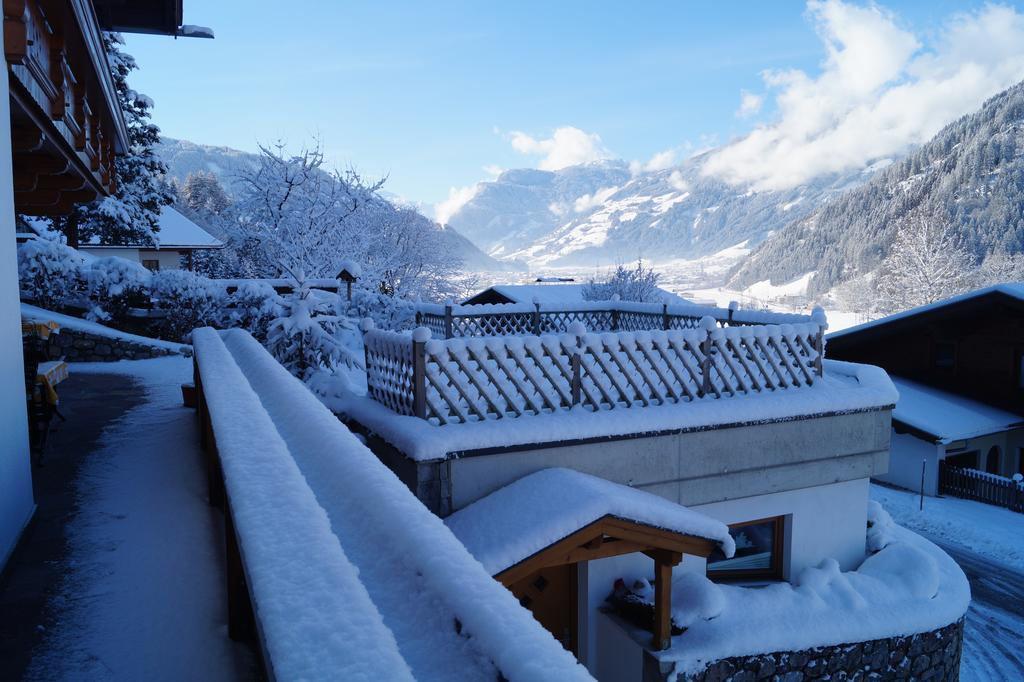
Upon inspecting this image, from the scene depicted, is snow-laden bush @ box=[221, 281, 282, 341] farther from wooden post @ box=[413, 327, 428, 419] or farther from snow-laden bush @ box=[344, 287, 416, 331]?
wooden post @ box=[413, 327, 428, 419]

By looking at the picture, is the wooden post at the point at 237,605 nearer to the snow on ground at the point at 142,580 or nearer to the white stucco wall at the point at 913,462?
the snow on ground at the point at 142,580

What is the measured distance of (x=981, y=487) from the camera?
65.8 feet

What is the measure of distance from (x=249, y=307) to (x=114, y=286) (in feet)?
10.8

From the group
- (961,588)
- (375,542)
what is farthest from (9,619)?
(961,588)

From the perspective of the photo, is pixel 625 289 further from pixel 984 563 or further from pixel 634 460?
pixel 634 460

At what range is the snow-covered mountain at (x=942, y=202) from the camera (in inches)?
3295

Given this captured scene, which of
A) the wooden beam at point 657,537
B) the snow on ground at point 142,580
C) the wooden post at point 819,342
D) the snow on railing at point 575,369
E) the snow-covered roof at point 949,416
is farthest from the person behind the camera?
the snow-covered roof at point 949,416

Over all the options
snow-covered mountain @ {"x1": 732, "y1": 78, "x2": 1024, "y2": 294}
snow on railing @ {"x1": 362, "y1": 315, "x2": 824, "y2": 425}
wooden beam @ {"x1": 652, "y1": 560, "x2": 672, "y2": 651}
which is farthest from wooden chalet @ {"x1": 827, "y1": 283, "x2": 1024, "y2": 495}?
snow-covered mountain @ {"x1": 732, "y1": 78, "x2": 1024, "y2": 294}

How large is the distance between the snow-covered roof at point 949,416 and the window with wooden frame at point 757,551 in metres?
15.2

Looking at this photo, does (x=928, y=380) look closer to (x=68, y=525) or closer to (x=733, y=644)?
(x=733, y=644)

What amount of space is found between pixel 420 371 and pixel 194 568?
309cm

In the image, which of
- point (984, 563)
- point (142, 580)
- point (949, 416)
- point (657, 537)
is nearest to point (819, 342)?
point (657, 537)

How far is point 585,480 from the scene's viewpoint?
6.27 metres

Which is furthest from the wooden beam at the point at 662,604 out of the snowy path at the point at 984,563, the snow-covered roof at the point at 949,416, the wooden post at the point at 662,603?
the snow-covered roof at the point at 949,416
